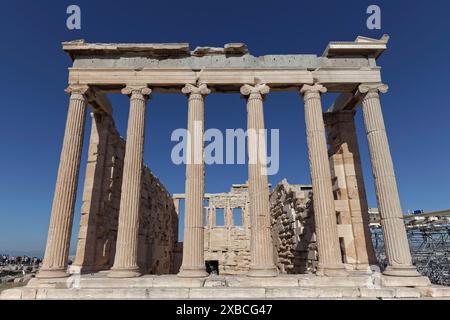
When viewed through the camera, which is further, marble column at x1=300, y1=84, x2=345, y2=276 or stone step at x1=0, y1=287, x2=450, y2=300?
marble column at x1=300, y1=84, x2=345, y2=276

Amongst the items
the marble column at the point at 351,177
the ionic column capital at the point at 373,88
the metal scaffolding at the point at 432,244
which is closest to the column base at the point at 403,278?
the marble column at the point at 351,177

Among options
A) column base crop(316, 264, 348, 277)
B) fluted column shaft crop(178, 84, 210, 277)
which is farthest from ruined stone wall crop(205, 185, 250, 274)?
fluted column shaft crop(178, 84, 210, 277)

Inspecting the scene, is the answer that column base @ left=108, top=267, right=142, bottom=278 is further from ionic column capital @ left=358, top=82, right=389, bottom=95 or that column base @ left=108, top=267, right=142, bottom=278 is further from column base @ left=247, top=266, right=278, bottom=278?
ionic column capital @ left=358, top=82, right=389, bottom=95

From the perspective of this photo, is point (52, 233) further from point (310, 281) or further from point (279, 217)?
point (279, 217)

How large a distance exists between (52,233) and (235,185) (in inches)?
1164

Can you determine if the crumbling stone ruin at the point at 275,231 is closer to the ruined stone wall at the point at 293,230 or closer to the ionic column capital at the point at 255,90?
the ruined stone wall at the point at 293,230

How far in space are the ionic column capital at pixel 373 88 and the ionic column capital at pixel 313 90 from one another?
71.5 inches

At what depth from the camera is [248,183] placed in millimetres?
13914

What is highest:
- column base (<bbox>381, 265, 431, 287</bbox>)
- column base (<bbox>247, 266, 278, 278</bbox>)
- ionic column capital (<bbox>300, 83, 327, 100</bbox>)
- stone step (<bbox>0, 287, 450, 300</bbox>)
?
ionic column capital (<bbox>300, 83, 327, 100</bbox>)

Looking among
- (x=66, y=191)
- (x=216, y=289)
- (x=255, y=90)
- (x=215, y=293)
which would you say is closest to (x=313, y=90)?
(x=255, y=90)

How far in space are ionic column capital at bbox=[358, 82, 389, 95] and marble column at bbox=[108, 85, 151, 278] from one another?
10167 millimetres

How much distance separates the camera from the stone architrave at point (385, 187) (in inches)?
456

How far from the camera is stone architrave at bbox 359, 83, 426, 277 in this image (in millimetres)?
11570
